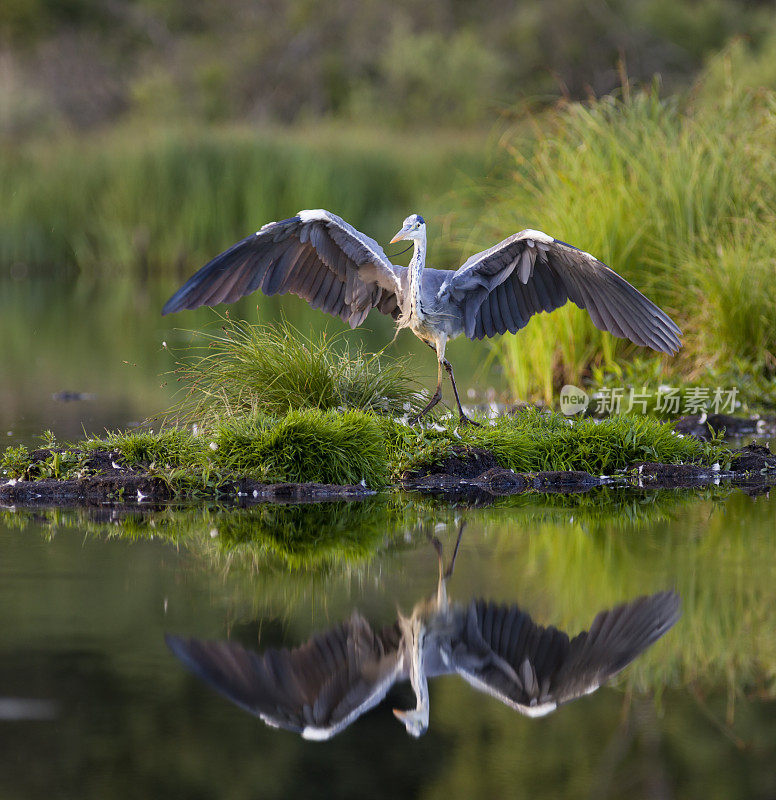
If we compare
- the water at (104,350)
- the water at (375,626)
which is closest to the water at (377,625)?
the water at (375,626)

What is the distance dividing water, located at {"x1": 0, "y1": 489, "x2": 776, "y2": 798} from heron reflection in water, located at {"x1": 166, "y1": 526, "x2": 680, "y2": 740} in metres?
0.06

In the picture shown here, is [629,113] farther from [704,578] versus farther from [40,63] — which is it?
[40,63]

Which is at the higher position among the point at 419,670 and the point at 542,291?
the point at 542,291

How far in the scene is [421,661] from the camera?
3.64 meters

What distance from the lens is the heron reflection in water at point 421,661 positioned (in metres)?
3.29

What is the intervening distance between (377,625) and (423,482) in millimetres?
2274

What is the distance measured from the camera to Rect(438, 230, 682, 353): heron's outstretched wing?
641 cm

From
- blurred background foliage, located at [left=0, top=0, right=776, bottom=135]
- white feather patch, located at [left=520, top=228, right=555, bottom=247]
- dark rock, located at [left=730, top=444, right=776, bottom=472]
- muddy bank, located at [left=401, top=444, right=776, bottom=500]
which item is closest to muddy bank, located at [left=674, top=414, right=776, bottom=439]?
dark rock, located at [left=730, top=444, right=776, bottom=472]

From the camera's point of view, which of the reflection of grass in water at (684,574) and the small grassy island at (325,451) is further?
the small grassy island at (325,451)

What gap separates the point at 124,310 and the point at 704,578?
41.1 feet

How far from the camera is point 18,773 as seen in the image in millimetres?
2850

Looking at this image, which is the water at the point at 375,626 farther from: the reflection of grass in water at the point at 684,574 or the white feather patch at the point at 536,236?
the white feather patch at the point at 536,236

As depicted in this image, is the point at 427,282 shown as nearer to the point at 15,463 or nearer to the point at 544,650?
the point at 15,463

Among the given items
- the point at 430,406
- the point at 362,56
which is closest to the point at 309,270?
the point at 430,406
